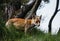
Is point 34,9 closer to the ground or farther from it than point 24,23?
farther from it

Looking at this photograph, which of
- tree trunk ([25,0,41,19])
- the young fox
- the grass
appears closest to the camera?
the grass

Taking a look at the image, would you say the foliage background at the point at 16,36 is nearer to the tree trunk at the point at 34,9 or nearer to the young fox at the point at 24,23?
the young fox at the point at 24,23

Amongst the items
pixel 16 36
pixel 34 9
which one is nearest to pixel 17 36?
pixel 16 36

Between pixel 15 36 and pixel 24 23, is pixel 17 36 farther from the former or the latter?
pixel 24 23

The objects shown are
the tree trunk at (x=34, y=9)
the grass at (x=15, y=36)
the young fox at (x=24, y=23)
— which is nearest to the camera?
the grass at (x=15, y=36)

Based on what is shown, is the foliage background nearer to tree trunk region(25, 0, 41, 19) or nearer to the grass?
the grass

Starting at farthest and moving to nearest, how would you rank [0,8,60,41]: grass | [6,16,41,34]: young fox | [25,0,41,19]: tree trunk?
[25,0,41,19]: tree trunk < [6,16,41,34]: young fox < [0,8,60,41]: grass

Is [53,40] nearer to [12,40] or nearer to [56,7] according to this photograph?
[12,40]

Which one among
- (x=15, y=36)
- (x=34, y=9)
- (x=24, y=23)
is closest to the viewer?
(x=15, y=36)

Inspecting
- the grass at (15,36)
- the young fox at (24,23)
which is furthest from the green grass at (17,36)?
the young fox at (24,23)

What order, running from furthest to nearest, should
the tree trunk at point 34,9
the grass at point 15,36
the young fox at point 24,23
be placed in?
1. the tree trunk at point 34,9
2. the young fox at point 24,23
3. the grass at point 15,36

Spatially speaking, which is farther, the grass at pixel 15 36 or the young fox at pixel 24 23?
the young fox at pixel 24 23

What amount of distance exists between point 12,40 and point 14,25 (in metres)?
1.40

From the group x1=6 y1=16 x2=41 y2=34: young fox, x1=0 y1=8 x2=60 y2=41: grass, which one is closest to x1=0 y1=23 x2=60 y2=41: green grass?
x1=0 y1=8 x2=60 y2=41: grass
